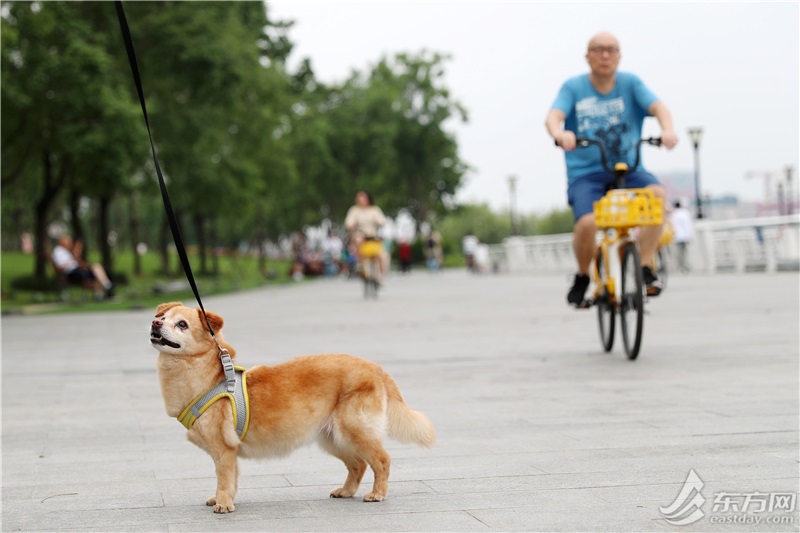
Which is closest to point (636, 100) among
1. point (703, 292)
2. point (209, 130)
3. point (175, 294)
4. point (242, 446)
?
point (242, 446)

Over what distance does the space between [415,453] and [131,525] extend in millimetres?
1934

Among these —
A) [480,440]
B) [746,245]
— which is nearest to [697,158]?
[746,245]

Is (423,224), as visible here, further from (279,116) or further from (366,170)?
(279,116)

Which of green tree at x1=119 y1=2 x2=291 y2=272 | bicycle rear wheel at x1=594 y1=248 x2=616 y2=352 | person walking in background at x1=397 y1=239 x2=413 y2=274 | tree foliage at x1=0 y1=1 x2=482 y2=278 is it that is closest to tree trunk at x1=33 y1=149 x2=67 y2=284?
tree foliage at x1=0 y1=1 x2=482 y2=278

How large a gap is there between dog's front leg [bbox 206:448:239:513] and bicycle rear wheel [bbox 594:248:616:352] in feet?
19.2

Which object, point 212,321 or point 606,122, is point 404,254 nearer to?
point 606,122

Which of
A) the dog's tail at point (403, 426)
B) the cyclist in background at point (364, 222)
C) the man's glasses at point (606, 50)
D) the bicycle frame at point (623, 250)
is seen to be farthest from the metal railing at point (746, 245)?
the dog's tail at point (403, 426)

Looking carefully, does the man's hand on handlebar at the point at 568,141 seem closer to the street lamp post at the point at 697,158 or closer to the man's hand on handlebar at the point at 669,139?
the man's hand on handlebar at the point at 669,139

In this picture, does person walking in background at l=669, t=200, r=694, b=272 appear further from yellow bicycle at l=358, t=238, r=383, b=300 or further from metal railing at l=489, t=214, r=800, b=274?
yellow bicycle at l=358, t=238, r=383, b=300

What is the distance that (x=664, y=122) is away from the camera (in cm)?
966

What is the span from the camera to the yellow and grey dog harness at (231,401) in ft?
15.6

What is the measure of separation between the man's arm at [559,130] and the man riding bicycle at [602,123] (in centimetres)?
1

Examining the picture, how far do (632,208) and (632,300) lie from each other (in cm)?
77

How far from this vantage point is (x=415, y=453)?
6141 millimetres
